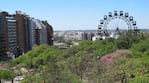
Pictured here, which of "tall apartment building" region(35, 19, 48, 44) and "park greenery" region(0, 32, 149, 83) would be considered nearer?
"park greenery" region(0, 32, 149, 83)

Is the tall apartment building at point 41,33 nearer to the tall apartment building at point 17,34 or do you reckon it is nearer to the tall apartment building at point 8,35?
the tall apartment building at point 17,34

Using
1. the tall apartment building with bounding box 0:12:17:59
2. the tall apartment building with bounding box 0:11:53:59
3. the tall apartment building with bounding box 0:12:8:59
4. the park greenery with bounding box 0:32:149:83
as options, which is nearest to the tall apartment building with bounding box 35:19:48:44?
the tall apartment building with bounding box 0:11:53:59

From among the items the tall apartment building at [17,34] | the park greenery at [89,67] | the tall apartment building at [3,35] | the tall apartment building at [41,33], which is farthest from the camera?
the tall apartment building at [41,33]

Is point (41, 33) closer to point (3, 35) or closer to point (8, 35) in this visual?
point (8, 35)

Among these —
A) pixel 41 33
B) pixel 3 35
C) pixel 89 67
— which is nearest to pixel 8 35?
pixel 3 35

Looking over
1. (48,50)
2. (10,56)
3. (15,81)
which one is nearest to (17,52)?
(10,56)

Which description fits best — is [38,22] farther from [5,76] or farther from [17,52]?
[5,76]

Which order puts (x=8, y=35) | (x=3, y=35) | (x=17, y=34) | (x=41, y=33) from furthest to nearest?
(x=41, y=33)
(x=17, y=34)
(x=8, y=35)
(x=3, y=35)

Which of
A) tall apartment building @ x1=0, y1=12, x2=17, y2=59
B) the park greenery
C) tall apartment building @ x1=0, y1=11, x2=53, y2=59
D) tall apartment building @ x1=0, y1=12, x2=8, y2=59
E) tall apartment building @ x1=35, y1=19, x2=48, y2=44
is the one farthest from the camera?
tall apartment building @ x1=35, y1=19, x2=48, y2=44

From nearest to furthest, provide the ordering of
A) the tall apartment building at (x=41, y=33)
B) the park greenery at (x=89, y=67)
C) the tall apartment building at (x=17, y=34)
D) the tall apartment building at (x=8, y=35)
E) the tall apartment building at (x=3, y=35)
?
the park greenery at (x=89, y=67) → the tall apartment building at (x=3, y=35) → the tall apartment building at (x=8, y=35) → the tall apartment building at (x=17, y=34) → the tall apartment building at (x=41, y=33)

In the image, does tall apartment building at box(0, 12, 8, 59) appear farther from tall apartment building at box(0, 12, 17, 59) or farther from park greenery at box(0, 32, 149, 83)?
park greenery at box(0, 32, 149, 83)

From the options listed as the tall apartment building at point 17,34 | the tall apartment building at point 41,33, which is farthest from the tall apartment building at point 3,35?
the tall apartment building at point 41,33
